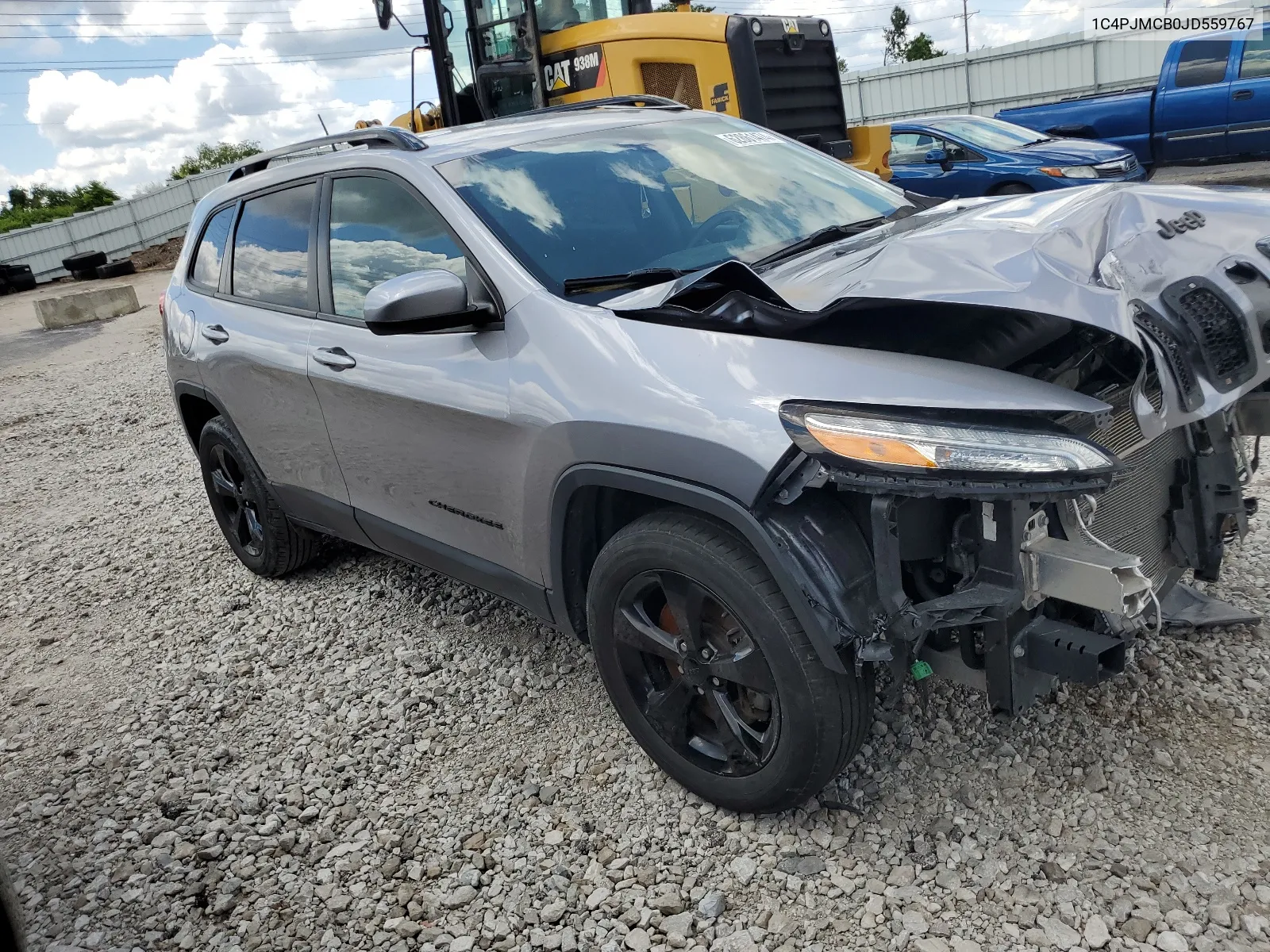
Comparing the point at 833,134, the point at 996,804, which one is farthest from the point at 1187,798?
the point at 833,134

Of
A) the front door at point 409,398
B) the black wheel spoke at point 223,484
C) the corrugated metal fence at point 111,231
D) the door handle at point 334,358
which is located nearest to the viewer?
the front door at point 409,398

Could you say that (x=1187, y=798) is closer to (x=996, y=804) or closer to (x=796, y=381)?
(x=996, y=804)

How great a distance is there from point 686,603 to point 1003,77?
918 inches

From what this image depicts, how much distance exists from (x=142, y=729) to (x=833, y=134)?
24.9 feet

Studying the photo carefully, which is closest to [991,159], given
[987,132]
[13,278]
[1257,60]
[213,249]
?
[987,132]

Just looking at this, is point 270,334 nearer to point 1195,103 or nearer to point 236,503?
point 236,503

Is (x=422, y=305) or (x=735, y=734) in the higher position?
(x=422, y=305)

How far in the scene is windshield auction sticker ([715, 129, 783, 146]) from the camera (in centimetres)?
375

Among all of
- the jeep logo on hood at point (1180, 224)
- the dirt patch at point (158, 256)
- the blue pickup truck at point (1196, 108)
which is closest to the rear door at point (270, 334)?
the jeep logo on hood at point (1180, 224)

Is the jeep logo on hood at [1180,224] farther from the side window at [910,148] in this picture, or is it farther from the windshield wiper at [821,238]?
the side window at [910,148]

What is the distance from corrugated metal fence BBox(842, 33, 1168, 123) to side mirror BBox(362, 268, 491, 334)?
1888 centimetres

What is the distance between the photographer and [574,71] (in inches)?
320

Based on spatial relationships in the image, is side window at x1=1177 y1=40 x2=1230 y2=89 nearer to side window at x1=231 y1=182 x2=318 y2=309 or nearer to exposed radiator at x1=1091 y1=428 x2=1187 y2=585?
exposed radiator at x1=1091 y1=428 x2=1187 y2=585

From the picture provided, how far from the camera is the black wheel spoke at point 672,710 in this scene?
107 inches
